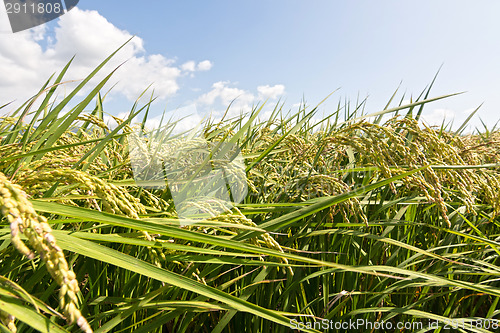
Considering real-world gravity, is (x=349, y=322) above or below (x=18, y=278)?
below

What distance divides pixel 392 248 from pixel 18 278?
1.73m

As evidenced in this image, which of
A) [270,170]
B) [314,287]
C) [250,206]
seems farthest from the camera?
[270,170]

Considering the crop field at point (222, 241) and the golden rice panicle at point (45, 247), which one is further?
the crop field at point (222, 241)

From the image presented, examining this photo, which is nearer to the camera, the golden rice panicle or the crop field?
the golden rice panicle

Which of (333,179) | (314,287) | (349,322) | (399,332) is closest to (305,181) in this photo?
(333,179)

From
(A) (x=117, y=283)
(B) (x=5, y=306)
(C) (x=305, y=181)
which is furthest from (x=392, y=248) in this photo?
(B) (x=5, y=306)

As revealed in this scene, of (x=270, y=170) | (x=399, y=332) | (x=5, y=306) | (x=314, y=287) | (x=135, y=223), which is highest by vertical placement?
(x=270, y=170)

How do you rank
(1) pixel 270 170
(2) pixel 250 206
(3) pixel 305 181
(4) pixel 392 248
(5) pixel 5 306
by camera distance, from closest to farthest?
(5) pixel 5 306
(2) pixel 250 206
(3) pixel 305 181
(4) pixel 392 248
(1) pixel 270 170

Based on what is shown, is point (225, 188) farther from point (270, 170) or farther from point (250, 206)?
point (270, 170)

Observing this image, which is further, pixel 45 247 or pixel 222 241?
pixel 222 241

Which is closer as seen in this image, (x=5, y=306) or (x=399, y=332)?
(x=5, y=306)

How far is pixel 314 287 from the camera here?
1546mm

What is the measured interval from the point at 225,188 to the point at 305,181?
39 cm

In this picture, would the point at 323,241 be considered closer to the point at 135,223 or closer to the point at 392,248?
the point at 392,248
